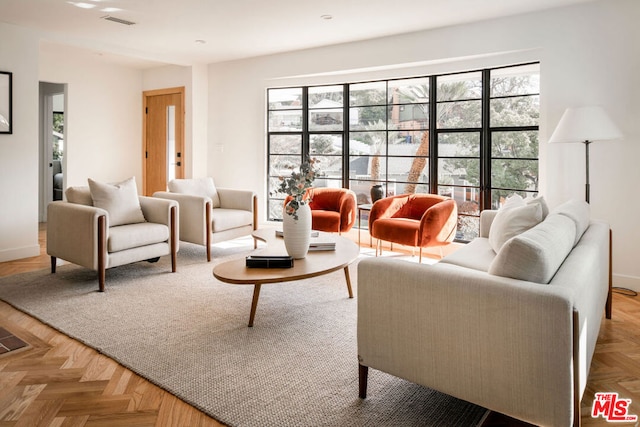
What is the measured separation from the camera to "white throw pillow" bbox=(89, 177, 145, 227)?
4.12 metres

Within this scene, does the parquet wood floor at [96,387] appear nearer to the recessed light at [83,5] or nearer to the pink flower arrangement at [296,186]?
the pink flower arrangement at [296,186]

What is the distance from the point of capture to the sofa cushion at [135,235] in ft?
12.7

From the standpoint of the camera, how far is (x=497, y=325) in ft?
5.61

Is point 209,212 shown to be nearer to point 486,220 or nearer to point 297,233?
point 297,233

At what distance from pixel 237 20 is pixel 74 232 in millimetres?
2552

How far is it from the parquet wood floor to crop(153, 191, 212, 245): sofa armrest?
1919 millimetres

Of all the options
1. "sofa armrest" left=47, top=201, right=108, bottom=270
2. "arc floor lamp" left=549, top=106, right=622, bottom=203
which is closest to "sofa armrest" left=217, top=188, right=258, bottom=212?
"sofa armrest" left=47, top=201, right=108, bottom=270

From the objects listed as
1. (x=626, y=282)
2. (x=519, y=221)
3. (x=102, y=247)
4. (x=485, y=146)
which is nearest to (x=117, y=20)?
(x=102, y=247)

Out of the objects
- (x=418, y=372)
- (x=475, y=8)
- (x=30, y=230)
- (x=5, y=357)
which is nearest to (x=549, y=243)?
(x=418, y=372)

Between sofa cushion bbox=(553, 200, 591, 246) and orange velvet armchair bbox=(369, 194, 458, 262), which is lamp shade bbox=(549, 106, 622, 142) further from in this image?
orange velvet armchair bbox=(369, 194, 458, 262)

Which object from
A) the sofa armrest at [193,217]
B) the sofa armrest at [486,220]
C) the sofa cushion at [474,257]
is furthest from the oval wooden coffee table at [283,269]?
the sofa armrest at [193,217]

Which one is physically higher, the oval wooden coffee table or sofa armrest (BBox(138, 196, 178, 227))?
sofa armrest (BBox(138, 196, 178, 227))

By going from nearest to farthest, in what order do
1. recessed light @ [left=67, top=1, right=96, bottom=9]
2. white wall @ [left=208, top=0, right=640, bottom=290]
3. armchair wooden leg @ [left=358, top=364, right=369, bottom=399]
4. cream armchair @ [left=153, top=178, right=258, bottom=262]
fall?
1. armchair wooden leg @ [left=358, top=364, right=369, bottom=399]
2. white wall @ [left=208, top=0, right=640, bottom=290]
3. recessed light @ [left=67, top=1, right=96, bottom=9]
4. cream armchair @ [left=153, top=178, right=258, bottom=262]

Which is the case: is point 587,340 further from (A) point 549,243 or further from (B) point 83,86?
(B) point 83,86
